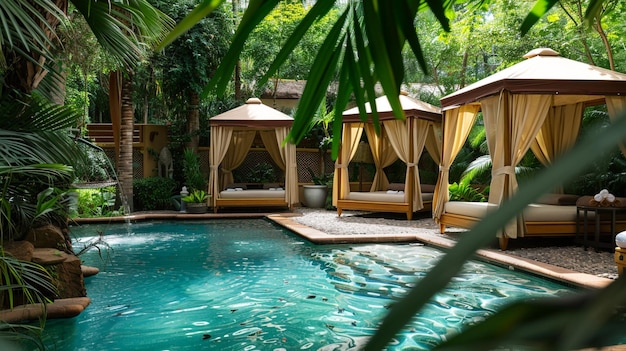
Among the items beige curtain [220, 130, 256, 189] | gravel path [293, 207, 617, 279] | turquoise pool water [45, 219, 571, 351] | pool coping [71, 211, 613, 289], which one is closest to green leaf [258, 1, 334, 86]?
pool coping [71, 211, 613, 289]

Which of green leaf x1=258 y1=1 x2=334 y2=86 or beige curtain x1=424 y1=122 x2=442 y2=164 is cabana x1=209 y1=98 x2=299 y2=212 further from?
green leaf x1=258 y1=1 x2=334 y2=86

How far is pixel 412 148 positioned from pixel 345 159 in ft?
5.00

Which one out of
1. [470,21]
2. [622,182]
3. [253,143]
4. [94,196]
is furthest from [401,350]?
[253,143]

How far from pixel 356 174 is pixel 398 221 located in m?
3.49

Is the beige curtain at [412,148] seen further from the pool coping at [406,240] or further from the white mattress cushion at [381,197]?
the pool coping at [406,240]

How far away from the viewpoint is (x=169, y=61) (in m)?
→ 12.2

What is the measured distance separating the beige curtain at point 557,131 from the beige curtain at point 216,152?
6.44m

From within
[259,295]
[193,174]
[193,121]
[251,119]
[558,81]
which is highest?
[193,121]

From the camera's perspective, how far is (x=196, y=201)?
Answer: 450 inches

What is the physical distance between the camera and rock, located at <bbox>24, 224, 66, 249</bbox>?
424 cm

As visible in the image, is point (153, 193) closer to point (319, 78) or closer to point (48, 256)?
point (48, 256)

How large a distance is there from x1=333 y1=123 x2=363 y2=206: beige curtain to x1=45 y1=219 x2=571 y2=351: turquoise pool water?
335cm

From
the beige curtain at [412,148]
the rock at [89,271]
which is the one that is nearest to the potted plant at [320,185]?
the beige curtain at [412,148]

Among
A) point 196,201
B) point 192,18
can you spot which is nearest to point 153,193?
point 196,201
